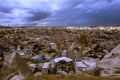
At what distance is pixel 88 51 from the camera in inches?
587

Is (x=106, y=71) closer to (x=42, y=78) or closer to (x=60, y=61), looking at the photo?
(x=42, y=78)

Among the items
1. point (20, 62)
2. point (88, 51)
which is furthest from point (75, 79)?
point (88, 51)

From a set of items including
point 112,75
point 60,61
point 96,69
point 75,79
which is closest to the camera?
point 75,79

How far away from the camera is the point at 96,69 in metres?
8.95

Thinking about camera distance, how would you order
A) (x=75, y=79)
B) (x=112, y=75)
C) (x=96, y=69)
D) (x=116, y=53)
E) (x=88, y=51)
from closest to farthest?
(x=75, y=79) < (x=112, y=75) < (x=96, y=69) < (x=116, y=53) < (x=88, y=51)

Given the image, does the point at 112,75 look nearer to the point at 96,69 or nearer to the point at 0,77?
the point at 96,69

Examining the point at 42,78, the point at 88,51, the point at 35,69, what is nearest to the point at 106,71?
the point at 42,78

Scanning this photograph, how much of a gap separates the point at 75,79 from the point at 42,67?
354cm

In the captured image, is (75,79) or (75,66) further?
(75,66)

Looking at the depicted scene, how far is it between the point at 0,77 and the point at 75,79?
2.40 m

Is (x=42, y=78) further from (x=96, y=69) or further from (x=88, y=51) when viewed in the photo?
(x=88, y=51)

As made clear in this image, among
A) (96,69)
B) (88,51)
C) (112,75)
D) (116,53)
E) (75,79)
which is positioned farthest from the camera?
(88,51)

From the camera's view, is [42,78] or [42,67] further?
[42,67]

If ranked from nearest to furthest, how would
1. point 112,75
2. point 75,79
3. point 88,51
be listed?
point 75,79 → point 112,75 → point 88,51
